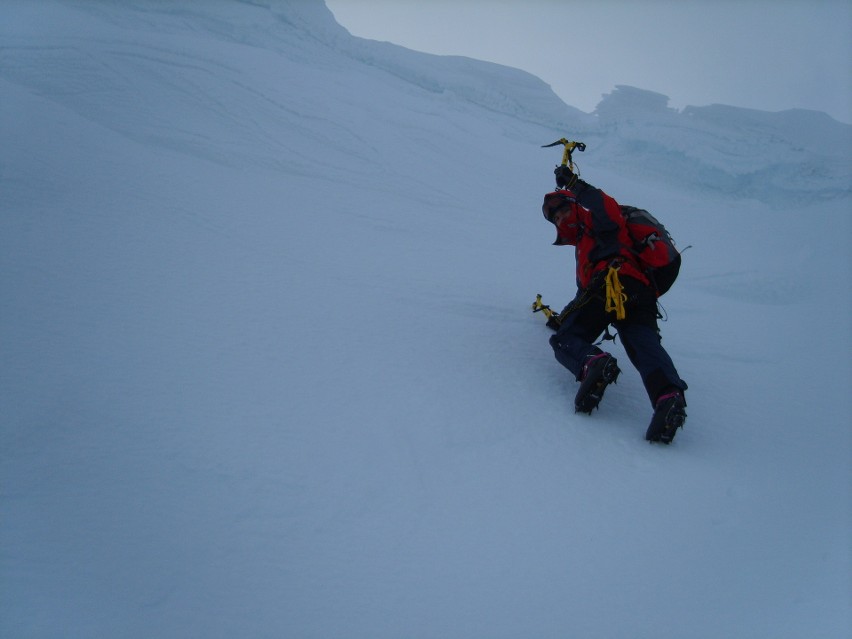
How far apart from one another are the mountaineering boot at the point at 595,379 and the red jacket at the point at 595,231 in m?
0.50

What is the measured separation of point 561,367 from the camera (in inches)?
101

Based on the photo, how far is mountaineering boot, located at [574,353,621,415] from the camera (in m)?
2.05

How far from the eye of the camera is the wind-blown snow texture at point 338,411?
3.92 feet

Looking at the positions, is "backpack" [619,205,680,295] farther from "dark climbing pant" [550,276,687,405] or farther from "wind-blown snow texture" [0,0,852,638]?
"wind-blown snow texture" [0,0,852,638]

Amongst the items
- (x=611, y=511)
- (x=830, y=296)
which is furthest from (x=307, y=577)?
(x=830, y=296)

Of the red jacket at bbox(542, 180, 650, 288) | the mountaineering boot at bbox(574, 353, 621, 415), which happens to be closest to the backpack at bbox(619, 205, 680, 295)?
the red jacket at bbox(542, 180, 650, 288)

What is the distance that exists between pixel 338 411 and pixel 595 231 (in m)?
1.54

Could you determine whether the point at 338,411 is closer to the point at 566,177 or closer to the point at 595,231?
the point at 595,231

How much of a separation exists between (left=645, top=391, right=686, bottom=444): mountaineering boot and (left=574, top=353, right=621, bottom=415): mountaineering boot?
0.72 feet

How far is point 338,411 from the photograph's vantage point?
5.96 ft

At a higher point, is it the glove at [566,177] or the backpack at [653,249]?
the glove at [566,177]

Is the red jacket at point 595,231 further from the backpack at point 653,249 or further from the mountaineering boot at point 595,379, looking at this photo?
the mountaineering boot at point 595,379

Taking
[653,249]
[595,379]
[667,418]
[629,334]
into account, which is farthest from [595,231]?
[667,418]

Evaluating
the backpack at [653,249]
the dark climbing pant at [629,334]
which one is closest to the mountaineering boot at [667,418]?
the dark climbing pant at [629,334]
